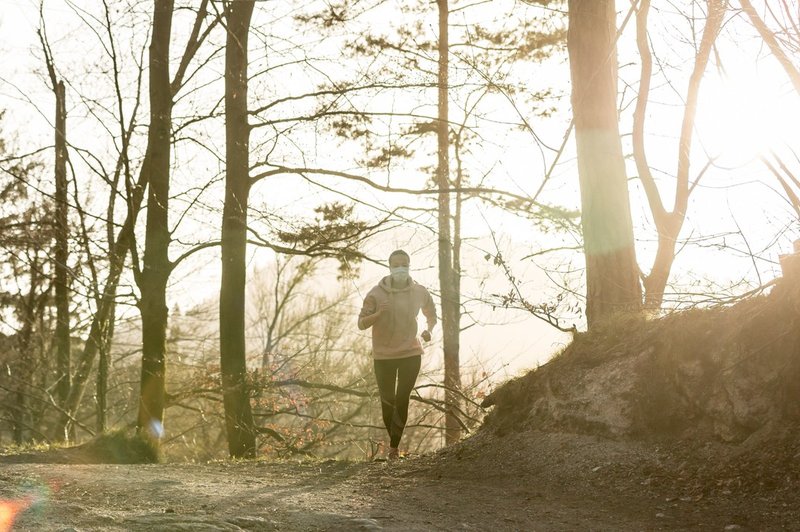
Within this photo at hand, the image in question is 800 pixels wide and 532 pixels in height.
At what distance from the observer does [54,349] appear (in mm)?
26047

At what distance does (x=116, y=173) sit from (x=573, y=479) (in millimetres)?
13159

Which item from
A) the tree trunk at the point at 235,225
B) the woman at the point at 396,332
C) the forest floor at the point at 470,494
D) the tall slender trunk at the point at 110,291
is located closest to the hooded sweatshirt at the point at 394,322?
the woman at the point at 396,332

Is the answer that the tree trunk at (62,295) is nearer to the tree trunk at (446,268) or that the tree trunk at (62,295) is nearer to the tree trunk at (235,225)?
the tree trunk at (235,225)

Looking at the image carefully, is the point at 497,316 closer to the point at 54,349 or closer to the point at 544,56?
the point at 544,56

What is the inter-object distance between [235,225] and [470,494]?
7.94 metres

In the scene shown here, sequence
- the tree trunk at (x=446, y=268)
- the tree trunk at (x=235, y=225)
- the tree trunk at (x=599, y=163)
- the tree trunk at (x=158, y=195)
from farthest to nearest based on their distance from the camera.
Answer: the tree trunk at (x=446, y=268) < the tree trunk at (x=158, y=195) < the tree trunk at (x=235, y=225) < the tree trunk at (x=599, y=163)

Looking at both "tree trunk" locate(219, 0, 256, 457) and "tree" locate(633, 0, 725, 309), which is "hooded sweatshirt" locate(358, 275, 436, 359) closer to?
"tree" locate(633, 0, 725, 309)

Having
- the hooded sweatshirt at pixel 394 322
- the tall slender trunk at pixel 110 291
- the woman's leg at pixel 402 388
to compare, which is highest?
the tall slender trunk at pixel 110 291

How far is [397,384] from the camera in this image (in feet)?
31.6

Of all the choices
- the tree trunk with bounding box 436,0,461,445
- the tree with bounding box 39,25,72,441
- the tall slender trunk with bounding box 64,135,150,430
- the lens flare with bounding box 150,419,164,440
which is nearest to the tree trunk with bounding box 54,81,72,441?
the tree with bounding box 39,25,72,441

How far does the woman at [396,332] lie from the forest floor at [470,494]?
1314 mm

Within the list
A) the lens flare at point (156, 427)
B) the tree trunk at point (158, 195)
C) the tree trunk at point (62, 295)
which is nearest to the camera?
the tree trunk at point (158, 195)

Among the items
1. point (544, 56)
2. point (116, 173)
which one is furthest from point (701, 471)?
point (116, 173)

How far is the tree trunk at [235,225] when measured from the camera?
1379 centimetres
